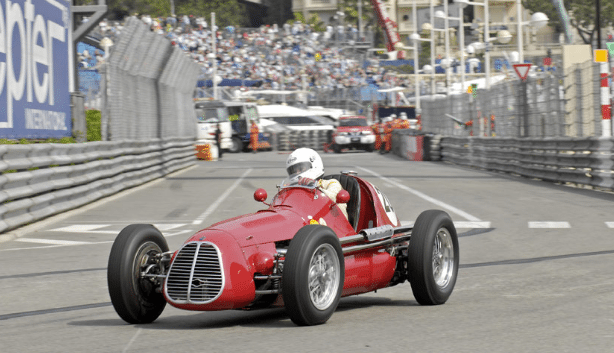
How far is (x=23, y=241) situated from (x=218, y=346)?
25.8 ft

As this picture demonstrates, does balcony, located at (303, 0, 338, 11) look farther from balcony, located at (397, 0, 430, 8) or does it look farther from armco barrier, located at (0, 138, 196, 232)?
armco barrier, located at (0, 138, 196, 232)

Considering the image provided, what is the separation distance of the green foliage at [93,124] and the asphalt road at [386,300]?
23.6 feet

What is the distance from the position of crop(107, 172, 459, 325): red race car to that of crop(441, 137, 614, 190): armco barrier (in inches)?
543

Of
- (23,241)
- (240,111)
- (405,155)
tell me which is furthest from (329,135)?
(23,241)

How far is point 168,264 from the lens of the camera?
6.67m

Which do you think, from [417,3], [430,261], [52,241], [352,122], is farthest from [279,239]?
[417,3]

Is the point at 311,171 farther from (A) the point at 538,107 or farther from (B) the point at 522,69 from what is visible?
(B) the point at 522,69

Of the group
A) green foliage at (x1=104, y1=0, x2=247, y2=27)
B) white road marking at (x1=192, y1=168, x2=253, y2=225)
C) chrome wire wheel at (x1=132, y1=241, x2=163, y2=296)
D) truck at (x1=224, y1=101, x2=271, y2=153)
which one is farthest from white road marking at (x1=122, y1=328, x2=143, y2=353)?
green foliage at (x1=104, y1=0, x2=247, y2=27)

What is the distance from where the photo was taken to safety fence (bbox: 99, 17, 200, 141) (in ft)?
75.5

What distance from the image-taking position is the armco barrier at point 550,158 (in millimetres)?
20797

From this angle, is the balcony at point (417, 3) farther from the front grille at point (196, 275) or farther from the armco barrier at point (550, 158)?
the front grille at point (196, 275)

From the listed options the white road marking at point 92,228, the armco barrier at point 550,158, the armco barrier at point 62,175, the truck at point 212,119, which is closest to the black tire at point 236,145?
the truck at point 212,119

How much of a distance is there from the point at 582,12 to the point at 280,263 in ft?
285

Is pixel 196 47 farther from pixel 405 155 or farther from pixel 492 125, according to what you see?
pixel 492 125
